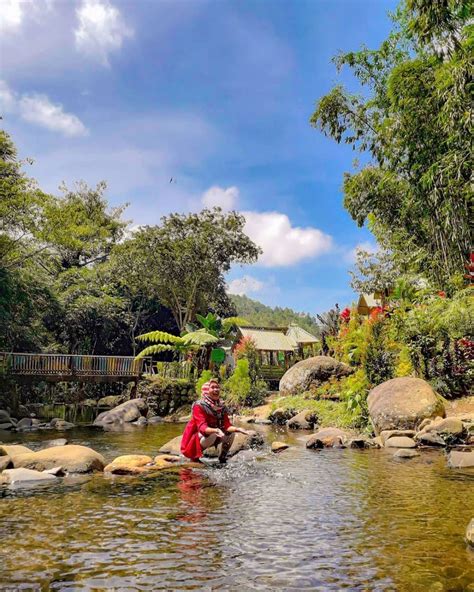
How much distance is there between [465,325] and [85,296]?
2581cm

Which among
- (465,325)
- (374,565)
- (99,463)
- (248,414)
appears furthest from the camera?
(248,414)

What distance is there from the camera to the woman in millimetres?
9297

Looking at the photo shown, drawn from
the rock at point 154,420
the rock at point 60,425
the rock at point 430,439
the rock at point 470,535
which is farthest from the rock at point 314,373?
the rock at point 470,535

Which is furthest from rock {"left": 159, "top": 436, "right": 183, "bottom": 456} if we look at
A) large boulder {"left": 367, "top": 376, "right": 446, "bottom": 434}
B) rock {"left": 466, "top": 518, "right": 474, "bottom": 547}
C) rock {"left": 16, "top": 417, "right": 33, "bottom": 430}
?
rock {"left": 16, "top": 417, "right": 33, "bottom": 430}

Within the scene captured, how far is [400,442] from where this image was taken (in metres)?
11.4

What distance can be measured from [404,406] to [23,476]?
8.61 meters

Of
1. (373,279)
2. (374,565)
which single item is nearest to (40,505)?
(374,565)

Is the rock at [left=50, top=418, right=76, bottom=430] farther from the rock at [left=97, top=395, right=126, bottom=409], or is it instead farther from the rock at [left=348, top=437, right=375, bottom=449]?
the rock at [left=348, top=437, right=375, bottom=449]

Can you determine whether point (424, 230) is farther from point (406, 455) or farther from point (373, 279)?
point (406, 455)

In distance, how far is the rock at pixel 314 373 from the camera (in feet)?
69.5

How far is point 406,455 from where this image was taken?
401 inches

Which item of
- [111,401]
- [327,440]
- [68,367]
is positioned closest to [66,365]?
[68,367]

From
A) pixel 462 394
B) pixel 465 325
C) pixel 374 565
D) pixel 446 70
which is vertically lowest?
pixel 374 565

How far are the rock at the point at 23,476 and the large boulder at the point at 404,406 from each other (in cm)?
783
